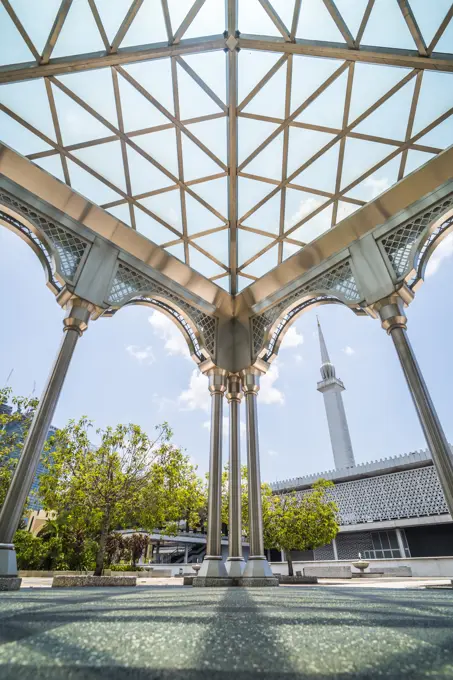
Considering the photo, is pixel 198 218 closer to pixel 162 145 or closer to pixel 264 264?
pixel 162 145

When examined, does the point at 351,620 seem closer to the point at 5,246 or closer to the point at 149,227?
the point at 149,227

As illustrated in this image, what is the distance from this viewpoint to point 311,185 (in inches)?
284

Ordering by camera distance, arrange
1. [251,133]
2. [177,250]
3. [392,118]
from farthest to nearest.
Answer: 1. [177,250]
2. [251,133]
3. [392,118]

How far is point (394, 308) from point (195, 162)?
4763 millimetres

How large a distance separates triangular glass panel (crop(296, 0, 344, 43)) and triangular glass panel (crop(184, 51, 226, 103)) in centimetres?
138

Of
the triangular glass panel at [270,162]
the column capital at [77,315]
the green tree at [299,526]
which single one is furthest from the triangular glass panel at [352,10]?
the green tree at [299,526]

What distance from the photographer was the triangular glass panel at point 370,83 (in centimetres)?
563

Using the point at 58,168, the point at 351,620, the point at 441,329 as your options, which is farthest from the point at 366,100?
the point at 441,329

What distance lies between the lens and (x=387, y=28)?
17.1 feet

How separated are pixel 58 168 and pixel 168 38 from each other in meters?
2.79

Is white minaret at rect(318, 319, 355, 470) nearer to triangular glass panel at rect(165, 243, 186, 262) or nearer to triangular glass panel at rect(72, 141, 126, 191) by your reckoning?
triangular glass panel at rect(165, 243, 186, 262)

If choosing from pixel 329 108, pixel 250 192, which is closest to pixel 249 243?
pixel 250 192

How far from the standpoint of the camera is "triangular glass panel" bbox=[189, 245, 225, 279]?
8188mm

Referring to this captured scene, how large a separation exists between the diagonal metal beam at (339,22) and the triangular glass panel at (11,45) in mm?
4442
